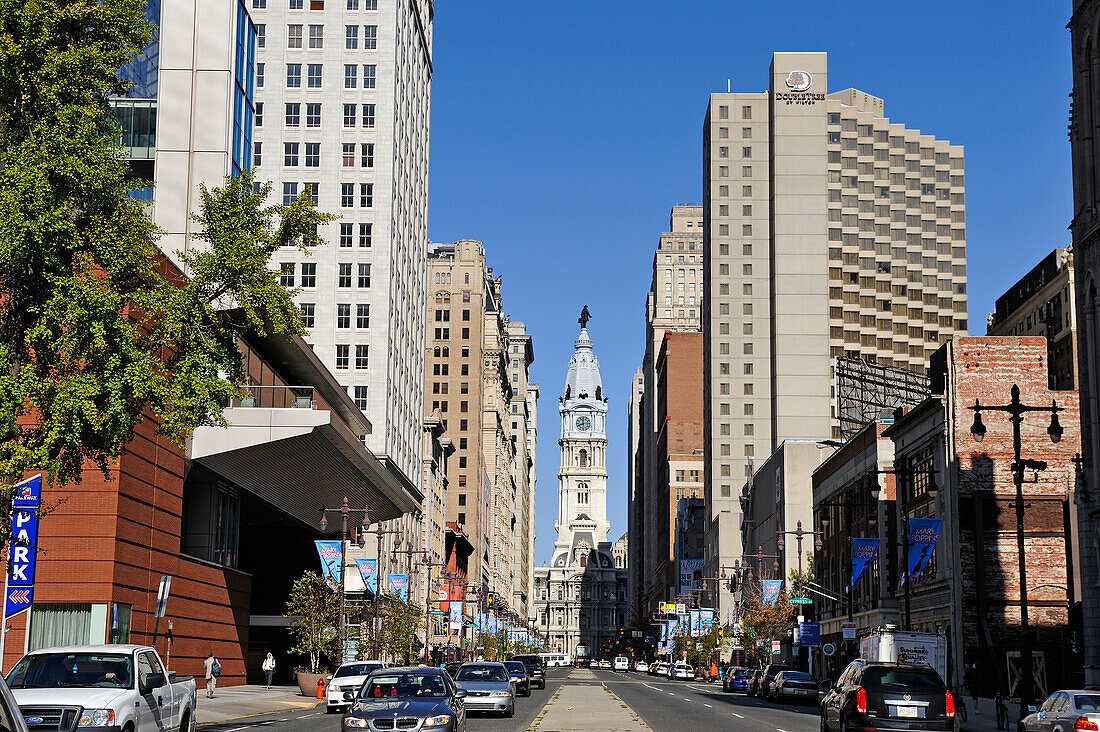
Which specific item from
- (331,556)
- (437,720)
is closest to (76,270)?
(437,720)

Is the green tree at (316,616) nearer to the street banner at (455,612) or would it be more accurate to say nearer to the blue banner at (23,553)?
the blue banner at (23,553)

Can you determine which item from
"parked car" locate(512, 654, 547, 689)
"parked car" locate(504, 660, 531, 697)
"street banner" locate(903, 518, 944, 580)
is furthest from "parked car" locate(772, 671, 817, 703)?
"parked car" locate(512, 654, 547, 689)

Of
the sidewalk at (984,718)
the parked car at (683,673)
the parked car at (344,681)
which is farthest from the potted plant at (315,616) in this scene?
the parked car at (683,673)

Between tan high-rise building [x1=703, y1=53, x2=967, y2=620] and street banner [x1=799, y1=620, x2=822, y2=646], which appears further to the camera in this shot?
tan high-rise building [x1=703, y1=53, x2=967, y2=620]

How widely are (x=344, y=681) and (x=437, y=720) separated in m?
24.7

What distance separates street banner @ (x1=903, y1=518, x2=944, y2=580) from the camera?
167ft

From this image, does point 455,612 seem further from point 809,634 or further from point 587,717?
point 587,717

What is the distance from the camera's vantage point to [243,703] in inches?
1944

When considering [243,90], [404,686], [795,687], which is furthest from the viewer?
[243,90]

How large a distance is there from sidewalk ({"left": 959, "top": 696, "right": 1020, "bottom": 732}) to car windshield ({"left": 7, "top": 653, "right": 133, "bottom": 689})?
23.9 metres

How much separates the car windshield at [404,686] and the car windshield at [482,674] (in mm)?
15854

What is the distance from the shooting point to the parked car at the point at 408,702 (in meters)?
21.4

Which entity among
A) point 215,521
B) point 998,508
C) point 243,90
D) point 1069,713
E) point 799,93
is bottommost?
point 1069,713

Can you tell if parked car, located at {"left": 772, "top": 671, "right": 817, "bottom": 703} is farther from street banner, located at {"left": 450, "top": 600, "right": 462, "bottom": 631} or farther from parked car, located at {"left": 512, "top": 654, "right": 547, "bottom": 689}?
street banner, located at {"left": 450, "top": 600, "right": 462, "bottom": 631}
